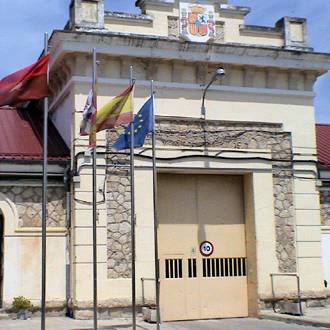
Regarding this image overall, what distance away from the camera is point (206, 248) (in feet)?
59.3

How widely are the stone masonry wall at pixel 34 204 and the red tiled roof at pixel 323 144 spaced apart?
7.53 meters

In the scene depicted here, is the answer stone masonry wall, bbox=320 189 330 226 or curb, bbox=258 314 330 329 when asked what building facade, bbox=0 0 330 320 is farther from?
stone masonry wall, bbox=320 189 330 226

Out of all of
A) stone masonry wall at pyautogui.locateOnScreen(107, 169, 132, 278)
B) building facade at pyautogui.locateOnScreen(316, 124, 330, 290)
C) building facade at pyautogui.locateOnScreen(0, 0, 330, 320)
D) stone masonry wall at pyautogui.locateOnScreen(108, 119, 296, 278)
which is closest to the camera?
stone masonry wall at pyautogui.locateOnScreen(107, 169, 132, 278)

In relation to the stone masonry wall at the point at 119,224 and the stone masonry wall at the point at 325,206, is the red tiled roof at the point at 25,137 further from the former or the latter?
the stone masonry wall at the point at 325,206

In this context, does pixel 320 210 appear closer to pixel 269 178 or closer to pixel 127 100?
pixel 269 178

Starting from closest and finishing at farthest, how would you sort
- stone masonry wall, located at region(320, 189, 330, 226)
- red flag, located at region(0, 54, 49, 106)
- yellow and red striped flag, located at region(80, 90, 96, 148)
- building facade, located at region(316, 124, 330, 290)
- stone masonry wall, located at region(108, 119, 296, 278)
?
red flag, located at region(0, 54, 49, 106)
yellow and red striped flag, located at region(80, 90, 96, 148)
stone masonry wall, located at region(108, 119, 296, 278)
building facade, located at region(316, 124, 330, 290)
stone masonry wall, located at region(320, 189, 330, 226)

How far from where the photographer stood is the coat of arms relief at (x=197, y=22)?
18.0 metres

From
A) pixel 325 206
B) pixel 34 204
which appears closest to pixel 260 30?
pixel 325 206

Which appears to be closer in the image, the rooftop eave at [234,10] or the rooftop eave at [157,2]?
the rooftop eave at [157,2]

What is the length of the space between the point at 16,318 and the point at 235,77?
8.33m

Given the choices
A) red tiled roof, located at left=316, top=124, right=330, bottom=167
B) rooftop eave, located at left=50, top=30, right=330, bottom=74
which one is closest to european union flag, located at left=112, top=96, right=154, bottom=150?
rooftop eave, located at left=50, top=30, right=330, bottom=74

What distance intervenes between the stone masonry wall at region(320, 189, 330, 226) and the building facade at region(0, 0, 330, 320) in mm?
827

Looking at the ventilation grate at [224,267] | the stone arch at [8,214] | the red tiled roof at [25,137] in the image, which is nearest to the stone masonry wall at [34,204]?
the stone arch at [8,214]

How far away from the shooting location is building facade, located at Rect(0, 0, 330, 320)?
1675cm
